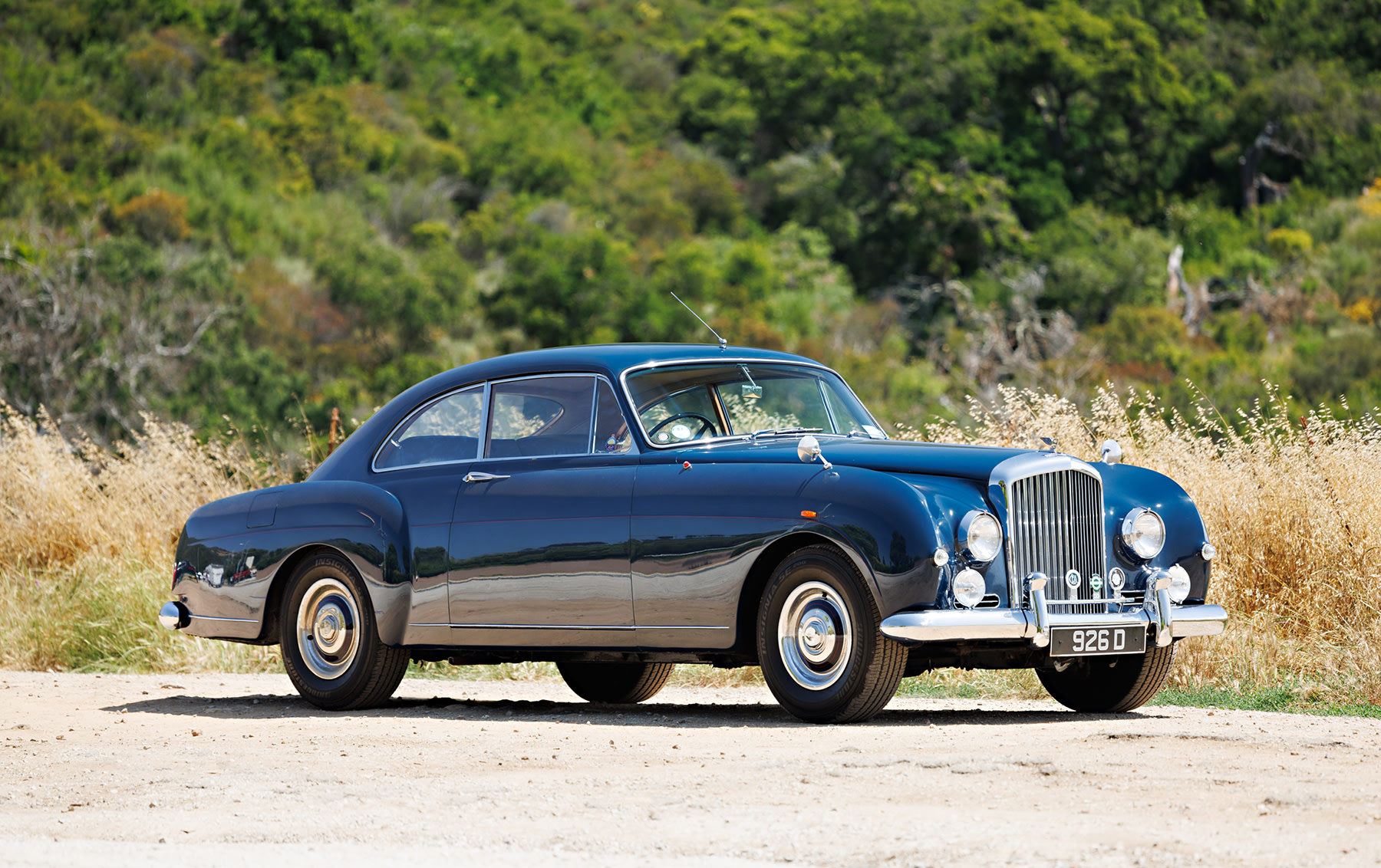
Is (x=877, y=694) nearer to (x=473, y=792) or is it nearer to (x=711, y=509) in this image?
(x=711, y=509)

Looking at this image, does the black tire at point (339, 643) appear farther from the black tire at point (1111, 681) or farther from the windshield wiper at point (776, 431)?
the black tire at point (1111, 681)

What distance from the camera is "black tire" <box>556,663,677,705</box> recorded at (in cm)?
996

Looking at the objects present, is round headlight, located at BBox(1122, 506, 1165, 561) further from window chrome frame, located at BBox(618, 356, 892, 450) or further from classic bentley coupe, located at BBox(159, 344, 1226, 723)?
window chrome frame, located at BBox(618, 356, 892, 450)

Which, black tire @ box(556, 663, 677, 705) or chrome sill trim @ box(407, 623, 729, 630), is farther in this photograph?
black tire @ box(556, 663, 677, 705)

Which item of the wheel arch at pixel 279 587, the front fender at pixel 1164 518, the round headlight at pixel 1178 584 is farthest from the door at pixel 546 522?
the round headlight at pixel 1178 584

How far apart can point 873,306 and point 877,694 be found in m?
52.0

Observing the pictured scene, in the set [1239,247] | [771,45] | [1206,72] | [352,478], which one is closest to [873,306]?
[1239,247]

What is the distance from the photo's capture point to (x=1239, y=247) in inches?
2200

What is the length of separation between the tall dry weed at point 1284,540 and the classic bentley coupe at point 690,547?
5.14 feet

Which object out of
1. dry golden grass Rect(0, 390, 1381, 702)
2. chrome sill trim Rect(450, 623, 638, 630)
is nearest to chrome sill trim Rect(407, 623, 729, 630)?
chrome sill trim Rect(450, 623, 638, 630)

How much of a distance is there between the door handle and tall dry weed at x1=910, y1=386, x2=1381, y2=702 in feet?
13.1

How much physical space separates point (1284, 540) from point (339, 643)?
17.7 feet

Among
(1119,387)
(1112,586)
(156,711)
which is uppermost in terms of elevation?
(1119,387)

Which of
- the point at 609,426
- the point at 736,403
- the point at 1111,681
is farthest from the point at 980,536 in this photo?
the point at 609,426
